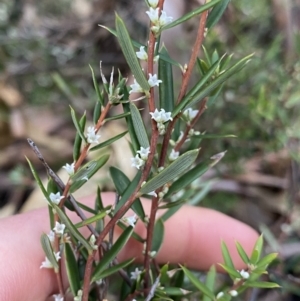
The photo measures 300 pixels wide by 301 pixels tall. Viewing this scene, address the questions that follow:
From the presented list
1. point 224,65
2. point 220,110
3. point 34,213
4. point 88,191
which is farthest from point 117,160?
point 224,65

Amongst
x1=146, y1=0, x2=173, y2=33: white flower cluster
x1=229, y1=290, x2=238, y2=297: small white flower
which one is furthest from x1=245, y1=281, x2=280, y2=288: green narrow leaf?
x1=146, y1=0, x2=173, y2=33: white flower cluster

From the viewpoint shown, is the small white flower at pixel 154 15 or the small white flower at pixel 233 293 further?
the small white flower at pixel 233 293

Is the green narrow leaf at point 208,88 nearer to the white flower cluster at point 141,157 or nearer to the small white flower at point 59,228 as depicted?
the white flower cluster at point 141,157

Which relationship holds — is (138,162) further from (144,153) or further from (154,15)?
(154,15)

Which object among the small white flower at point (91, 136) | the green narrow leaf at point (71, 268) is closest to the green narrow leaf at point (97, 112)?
the small white flower at point (91, 136)

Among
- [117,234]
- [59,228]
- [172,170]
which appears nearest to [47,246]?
[59,228]
